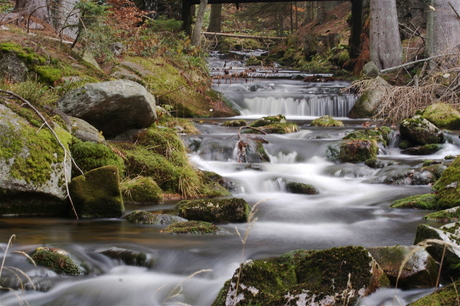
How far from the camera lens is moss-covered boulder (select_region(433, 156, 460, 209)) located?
6.51m

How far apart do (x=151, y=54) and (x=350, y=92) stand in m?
6.84

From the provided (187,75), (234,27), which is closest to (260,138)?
(187,75)

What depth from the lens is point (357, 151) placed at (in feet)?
32.9

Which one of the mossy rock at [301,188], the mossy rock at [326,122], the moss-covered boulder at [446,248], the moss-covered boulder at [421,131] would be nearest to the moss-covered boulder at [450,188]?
the mossy rock at [301,188]

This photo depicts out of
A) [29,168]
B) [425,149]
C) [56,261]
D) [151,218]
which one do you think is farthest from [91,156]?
[425,149]

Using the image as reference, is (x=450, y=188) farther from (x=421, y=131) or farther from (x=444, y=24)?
(x=444, y=24)

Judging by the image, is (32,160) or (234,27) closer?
(32,160)

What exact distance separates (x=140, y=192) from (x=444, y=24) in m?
11.4

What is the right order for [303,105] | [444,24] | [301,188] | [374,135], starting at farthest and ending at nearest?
[303,105] → [444,24] → [374,135] → [301,188]

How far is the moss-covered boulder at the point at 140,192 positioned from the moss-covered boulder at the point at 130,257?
2635mm

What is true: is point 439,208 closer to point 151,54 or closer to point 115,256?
point 115,256

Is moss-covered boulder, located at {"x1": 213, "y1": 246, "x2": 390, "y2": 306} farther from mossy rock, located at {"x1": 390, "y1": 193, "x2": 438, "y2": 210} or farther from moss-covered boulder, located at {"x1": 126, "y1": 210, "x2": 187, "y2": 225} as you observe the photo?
mossy rock, located at {"x1": 390, "y1": 193, "x2": 438, "y2": 210}

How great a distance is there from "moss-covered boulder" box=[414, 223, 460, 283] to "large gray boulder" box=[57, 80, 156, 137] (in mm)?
5237

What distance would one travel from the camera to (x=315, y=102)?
A: 661 inches
